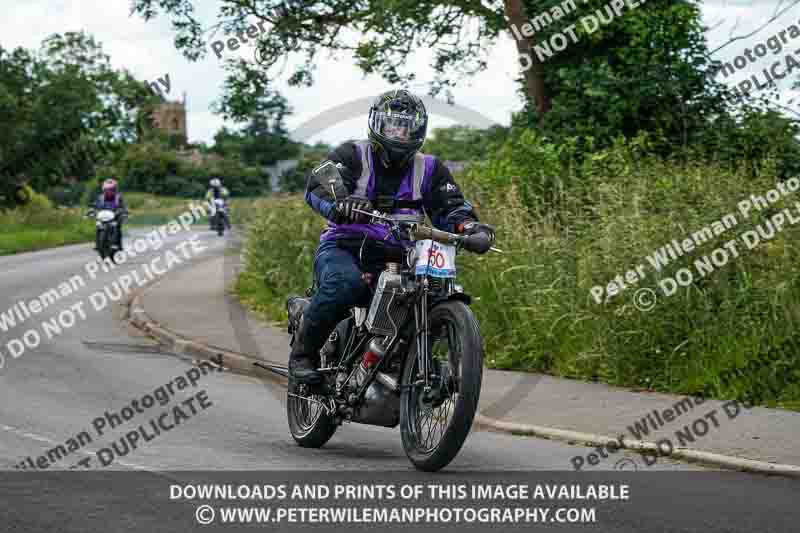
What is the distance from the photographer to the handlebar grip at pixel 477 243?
7.39m

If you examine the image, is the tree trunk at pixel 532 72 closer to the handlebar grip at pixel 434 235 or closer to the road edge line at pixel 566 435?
the road edge line at pixel 566 435

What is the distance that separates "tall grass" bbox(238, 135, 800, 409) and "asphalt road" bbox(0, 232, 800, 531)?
7.46 feet

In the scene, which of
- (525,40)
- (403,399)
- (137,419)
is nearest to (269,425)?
(137,419)

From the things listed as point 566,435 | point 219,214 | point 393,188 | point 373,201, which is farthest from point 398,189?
point 219,214

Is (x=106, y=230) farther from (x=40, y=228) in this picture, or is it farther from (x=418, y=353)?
(x=418, y=353)

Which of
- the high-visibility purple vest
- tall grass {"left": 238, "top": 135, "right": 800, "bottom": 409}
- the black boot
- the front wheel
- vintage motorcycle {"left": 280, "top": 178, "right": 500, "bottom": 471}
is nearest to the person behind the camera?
the front wheel

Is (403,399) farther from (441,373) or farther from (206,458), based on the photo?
(206,458)

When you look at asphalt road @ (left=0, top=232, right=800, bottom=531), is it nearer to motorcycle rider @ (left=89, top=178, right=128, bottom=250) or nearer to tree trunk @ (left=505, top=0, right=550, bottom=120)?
tree trunk @ (left=505, top=0, right=550, bottom=120)

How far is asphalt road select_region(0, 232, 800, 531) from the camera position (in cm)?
628

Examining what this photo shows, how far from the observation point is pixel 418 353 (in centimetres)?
732

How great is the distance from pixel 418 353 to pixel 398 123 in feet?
4.74

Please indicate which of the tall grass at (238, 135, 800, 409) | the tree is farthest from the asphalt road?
the tree

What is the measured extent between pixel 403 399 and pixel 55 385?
17.7 ft

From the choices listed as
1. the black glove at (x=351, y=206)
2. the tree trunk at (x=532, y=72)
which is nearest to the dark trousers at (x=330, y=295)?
the black glove at (x=351, y=206)
